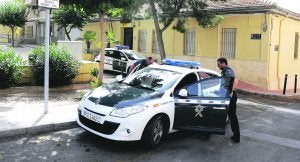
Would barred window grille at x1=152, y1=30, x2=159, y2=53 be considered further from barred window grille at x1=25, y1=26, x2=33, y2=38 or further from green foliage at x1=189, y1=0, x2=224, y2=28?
barred window grille at x1=25, y1=26, x2=33, y2=38

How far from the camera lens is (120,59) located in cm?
1814

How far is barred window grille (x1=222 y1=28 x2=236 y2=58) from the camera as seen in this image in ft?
58.5

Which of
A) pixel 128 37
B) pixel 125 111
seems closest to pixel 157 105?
pixel 125 111

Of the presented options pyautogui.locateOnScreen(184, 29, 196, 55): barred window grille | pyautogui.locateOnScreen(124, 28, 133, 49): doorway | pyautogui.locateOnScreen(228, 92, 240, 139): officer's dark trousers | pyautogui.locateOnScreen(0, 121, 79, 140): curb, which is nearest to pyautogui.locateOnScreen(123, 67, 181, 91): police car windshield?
pyautogui.locateOnScreen(228, 92, 240, 139): officer's dark trousers

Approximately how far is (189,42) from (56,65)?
926 cm

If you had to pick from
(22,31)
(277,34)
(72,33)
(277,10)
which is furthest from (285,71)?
(22,31)

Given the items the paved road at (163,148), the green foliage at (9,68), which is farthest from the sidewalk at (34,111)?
the green foliage at (9,68)

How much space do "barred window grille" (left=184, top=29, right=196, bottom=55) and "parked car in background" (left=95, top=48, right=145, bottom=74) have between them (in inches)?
117

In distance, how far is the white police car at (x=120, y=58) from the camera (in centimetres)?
1784

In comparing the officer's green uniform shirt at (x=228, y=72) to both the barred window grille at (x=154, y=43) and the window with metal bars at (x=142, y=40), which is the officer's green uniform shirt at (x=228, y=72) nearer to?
the barred window grille at (x=154, y=43)

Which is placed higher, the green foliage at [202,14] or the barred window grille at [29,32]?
the barred window grille at [29,32]

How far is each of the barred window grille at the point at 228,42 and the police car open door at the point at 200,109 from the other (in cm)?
1112

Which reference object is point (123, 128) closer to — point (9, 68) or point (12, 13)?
point (9, 68)

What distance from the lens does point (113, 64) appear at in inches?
725
